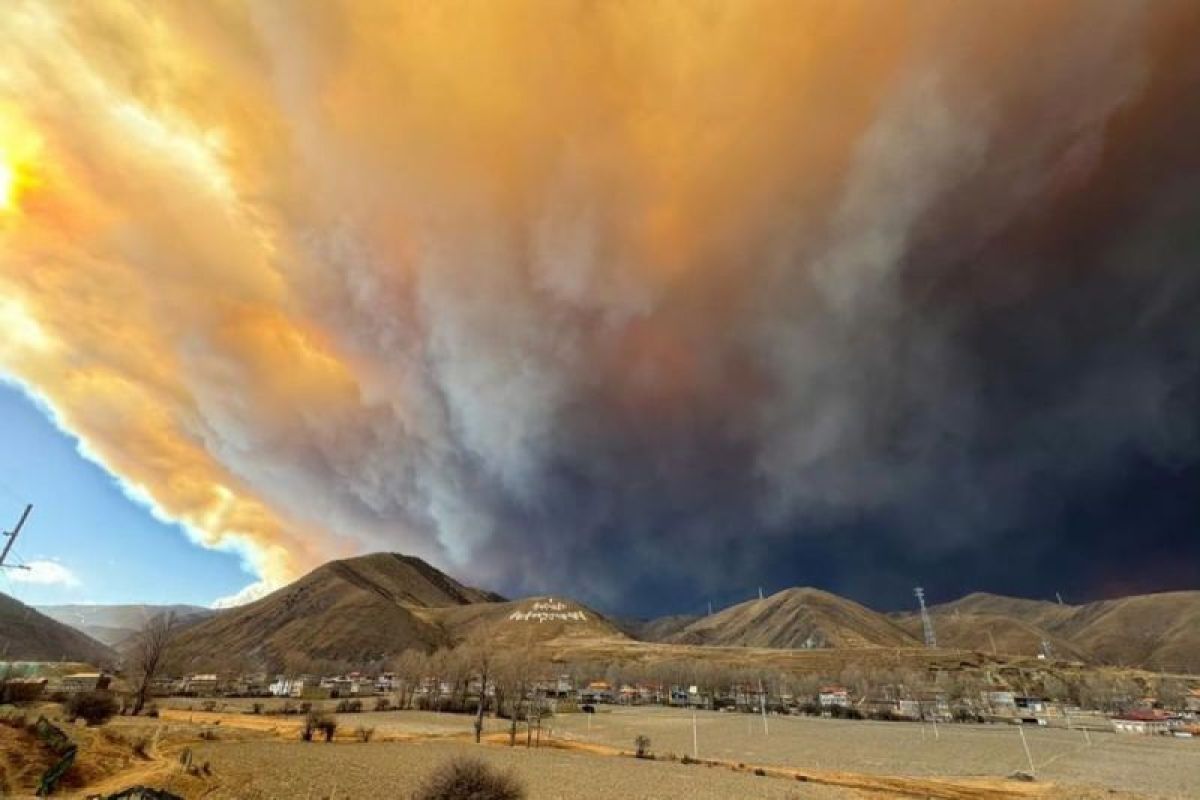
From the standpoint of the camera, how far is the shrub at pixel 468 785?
21.3 m

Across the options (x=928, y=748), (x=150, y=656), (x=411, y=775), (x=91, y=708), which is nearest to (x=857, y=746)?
(x=928, y=748)

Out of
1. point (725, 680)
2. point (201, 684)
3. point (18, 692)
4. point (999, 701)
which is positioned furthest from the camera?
point (725, 680)

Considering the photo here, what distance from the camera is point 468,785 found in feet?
72.1

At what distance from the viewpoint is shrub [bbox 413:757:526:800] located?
2127 cm

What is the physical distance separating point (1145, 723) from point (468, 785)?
13716 cm

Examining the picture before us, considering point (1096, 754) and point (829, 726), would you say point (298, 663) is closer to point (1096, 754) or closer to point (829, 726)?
point (829, 726)

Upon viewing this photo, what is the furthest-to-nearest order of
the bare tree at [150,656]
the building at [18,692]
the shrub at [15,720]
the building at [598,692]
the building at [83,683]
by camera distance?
the building at [598,692] → the building at [83,683] → the bare tree at [150,656] → the building at [18,692] → the shrub at [15,720]

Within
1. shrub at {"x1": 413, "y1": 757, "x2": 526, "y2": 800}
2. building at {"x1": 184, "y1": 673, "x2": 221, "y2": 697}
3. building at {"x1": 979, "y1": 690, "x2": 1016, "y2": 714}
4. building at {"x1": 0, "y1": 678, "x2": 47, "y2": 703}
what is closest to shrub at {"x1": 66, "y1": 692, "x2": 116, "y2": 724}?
building at {"x1": 0, "y1": 678, "x2": 47, "y2": 703}

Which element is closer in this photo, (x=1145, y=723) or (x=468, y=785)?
(x=468, y=785)

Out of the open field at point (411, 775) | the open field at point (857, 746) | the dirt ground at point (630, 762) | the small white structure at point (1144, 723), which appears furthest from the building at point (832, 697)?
the open field at point (411, 775)

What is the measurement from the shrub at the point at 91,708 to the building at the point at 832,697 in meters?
133

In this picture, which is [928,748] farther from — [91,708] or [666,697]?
[666,697]

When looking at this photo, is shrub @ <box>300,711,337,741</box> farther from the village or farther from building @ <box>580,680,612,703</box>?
building @ <box>580,680,612,703</box>

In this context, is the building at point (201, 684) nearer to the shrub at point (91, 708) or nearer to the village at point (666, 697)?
the village at point (666, 697)
